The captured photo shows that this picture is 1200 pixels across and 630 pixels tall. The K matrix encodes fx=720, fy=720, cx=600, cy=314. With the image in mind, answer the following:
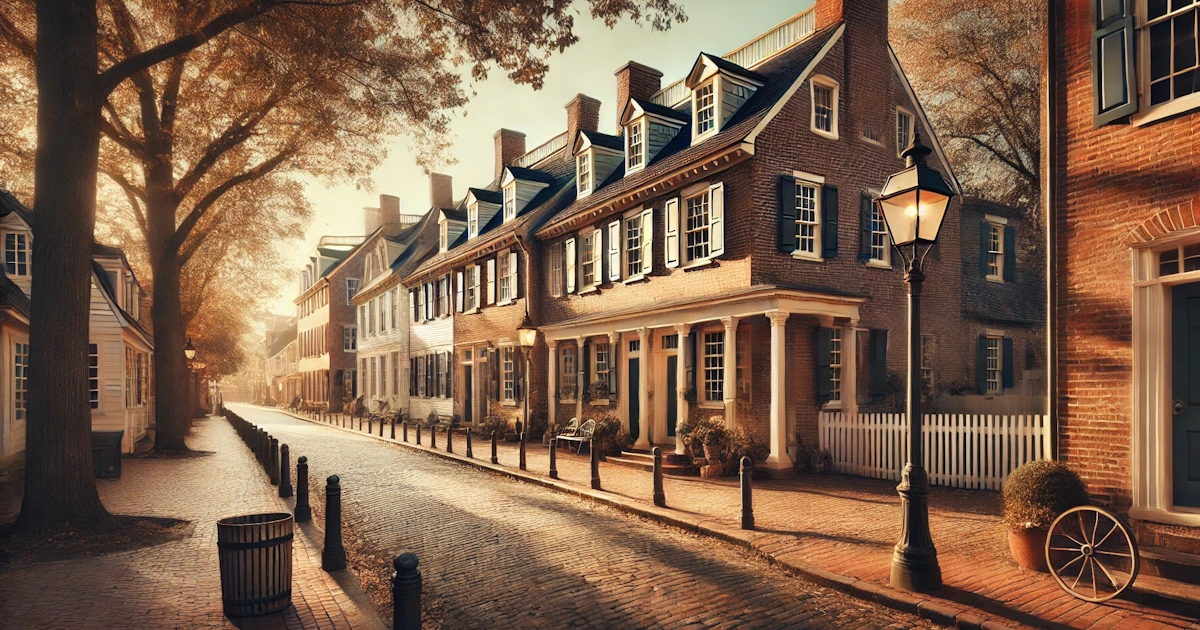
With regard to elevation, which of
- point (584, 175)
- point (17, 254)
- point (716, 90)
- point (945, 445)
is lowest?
point (945, 445)

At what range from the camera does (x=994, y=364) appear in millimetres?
20750

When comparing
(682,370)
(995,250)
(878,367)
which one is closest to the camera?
(682,370)

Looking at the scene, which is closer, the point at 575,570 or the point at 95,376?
the point at 575,570

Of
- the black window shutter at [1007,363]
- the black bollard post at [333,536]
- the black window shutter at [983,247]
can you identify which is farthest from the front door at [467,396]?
the black bollard post at [333,536]

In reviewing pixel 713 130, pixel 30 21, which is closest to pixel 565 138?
pixel 713 130

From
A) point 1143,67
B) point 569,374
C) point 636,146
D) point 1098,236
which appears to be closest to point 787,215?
point 636,146

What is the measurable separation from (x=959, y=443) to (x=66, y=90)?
14.3m

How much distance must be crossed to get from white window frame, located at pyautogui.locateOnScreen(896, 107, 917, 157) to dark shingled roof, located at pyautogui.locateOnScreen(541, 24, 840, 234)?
9.95 feet

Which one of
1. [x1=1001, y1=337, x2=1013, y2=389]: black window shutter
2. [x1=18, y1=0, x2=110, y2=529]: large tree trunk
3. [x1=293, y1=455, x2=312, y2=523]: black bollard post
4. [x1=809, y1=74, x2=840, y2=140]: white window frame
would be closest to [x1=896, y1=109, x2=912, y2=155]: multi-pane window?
[x1=809, y1=74, x2=840, y2=140]: white window frame

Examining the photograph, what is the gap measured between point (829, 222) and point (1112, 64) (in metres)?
8.97

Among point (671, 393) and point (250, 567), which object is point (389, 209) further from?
point (250, 567)

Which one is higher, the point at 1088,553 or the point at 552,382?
the point at 552,382

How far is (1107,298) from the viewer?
732 cm

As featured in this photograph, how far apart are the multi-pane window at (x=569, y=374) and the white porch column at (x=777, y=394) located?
8.23 m
